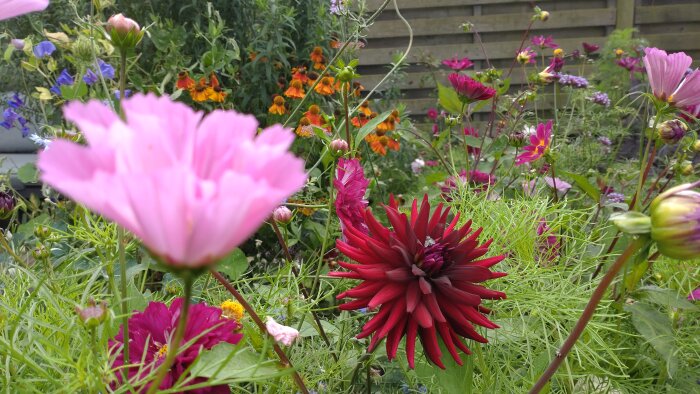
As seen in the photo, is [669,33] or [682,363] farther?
[669,33]

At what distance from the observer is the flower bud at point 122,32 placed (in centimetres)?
36

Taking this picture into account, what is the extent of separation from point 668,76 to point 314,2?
1413 millimetres

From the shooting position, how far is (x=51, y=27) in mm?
1961

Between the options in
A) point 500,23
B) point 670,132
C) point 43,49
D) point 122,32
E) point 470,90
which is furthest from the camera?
point 500,23

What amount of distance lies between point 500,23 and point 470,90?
2.58m

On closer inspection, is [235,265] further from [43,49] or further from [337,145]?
[43,49]

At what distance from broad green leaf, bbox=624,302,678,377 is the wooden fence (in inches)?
106

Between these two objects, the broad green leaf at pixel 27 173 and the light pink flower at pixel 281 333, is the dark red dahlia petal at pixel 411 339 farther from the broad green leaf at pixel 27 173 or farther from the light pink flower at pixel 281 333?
the broad green leaf at pixel 27 173

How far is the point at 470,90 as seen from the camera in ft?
3.03

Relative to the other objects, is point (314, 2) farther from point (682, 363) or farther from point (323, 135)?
point (682, 363)

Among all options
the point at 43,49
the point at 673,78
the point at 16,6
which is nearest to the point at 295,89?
the point at 43,49

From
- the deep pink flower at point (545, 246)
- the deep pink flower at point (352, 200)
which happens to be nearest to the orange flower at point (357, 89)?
the deep pink flower at point (545, 246)

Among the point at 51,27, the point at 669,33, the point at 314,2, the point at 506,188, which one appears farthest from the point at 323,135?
the point at 669,33

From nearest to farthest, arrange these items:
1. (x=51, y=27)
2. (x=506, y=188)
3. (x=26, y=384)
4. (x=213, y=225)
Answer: (x=213, y=225)
(x=26, y=384)
(x=506, y=188)
(x=51, y=27)
